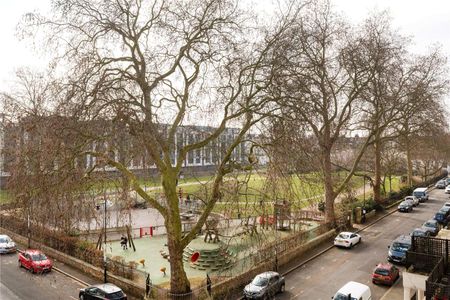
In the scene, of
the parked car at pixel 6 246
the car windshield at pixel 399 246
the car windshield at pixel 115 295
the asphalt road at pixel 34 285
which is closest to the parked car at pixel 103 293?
the car windshield at pixel 115 295

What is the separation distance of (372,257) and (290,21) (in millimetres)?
18187

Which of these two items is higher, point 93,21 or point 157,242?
point 93,21

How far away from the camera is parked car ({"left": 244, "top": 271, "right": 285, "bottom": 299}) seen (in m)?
18.3

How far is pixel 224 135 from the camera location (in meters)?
18.9

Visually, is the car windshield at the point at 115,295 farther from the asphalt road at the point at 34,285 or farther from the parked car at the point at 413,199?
the parked car at the point at 413,199

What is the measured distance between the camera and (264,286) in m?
18.9

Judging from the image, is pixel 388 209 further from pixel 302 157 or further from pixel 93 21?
pixel 93 21

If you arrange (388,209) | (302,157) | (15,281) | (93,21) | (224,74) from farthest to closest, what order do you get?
1. (388,209)
2. (15,281)
3. (224,74)
4. (93,21)
5. (302,157)

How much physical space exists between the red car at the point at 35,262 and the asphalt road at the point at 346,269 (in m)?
14.5

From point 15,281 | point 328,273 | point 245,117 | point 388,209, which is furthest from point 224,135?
point 388,209

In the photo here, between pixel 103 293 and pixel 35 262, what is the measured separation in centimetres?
779

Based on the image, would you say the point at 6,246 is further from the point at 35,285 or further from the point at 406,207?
the point at 406,207

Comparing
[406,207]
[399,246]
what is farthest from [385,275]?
[406,207]

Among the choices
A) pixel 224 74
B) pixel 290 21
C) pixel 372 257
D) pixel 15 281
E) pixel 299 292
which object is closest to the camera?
pixel 224 74
